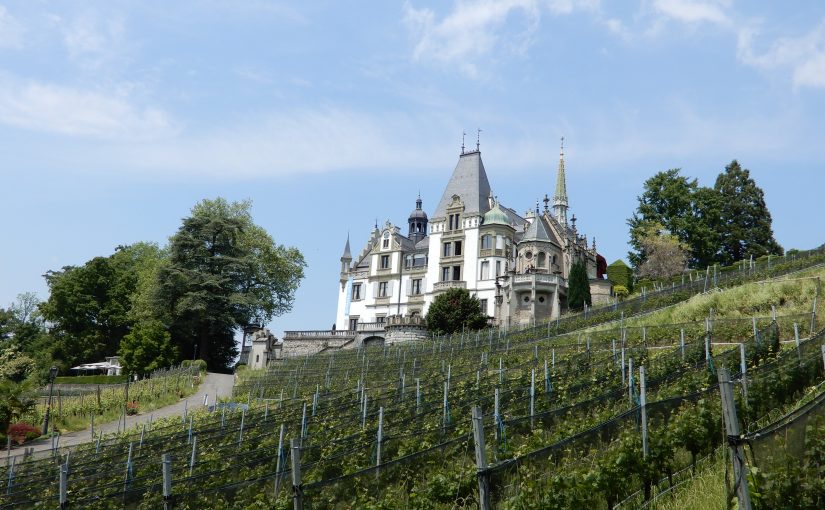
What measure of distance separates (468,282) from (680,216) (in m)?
19.2

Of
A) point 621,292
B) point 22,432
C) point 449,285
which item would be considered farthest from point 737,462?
point 449,285

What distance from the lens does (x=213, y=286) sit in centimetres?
6106

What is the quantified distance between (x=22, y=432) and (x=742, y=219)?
55.1m

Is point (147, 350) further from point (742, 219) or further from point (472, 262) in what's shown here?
point (742, 219)

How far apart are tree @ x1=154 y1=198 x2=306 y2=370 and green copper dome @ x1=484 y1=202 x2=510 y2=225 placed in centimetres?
1939

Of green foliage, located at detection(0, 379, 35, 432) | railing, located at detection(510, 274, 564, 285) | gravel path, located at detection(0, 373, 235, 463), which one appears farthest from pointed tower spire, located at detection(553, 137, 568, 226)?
green foliage, located at detection(0, 379, 35, 432)

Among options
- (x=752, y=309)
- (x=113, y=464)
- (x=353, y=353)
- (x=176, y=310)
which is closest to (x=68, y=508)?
(x=113, y=464)

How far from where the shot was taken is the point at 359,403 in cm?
2353

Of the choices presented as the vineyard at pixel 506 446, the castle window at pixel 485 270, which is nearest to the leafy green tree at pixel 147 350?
the castle window at pixel 485 270

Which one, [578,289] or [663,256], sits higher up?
[663,256]

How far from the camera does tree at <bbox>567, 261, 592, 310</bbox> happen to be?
174 feet

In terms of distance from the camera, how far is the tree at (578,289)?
5303 cm

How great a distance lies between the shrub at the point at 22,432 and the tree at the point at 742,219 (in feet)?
170

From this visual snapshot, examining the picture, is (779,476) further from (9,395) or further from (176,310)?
(176,310)
